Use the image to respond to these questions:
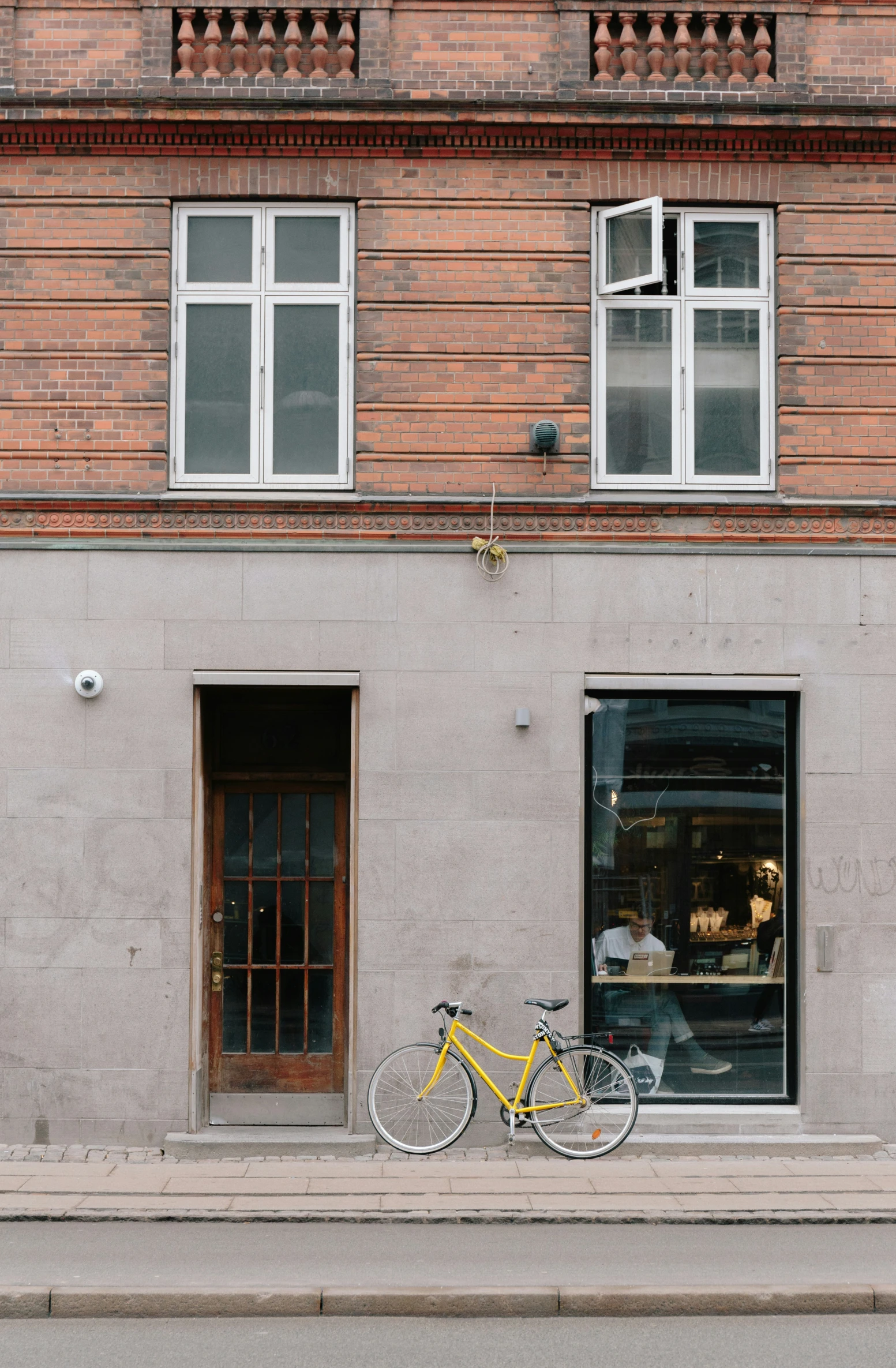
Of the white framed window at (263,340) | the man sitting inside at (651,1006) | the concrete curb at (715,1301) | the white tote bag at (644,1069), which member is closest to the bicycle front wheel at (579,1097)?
the white tote bag at (644,1069)

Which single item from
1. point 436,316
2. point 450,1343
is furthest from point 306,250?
point 450,1343

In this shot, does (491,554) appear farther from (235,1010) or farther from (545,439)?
(235,1010)

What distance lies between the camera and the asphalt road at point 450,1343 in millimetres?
6223

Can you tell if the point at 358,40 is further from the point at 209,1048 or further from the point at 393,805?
the point at 209,1048

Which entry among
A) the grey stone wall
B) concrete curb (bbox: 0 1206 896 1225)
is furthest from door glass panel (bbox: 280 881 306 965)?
concrete curb (bbox: 0 1206 896 1225)

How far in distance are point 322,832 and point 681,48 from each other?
253 inches

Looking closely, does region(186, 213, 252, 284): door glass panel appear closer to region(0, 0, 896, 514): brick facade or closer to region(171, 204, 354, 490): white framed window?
region(171, 204, 354, 490): white framed window

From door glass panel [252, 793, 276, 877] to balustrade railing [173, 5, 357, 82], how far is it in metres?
5.35

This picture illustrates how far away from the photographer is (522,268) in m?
10.4

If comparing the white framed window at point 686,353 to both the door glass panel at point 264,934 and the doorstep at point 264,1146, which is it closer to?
the door glass panel at point 264,934

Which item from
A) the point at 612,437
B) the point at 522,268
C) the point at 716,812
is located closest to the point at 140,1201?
the point at 716,812

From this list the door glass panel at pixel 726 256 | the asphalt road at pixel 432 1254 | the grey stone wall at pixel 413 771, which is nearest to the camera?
the asphalt road at pixel 432 1254

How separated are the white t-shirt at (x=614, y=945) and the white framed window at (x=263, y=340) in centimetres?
393

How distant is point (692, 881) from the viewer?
1039 centimetres
